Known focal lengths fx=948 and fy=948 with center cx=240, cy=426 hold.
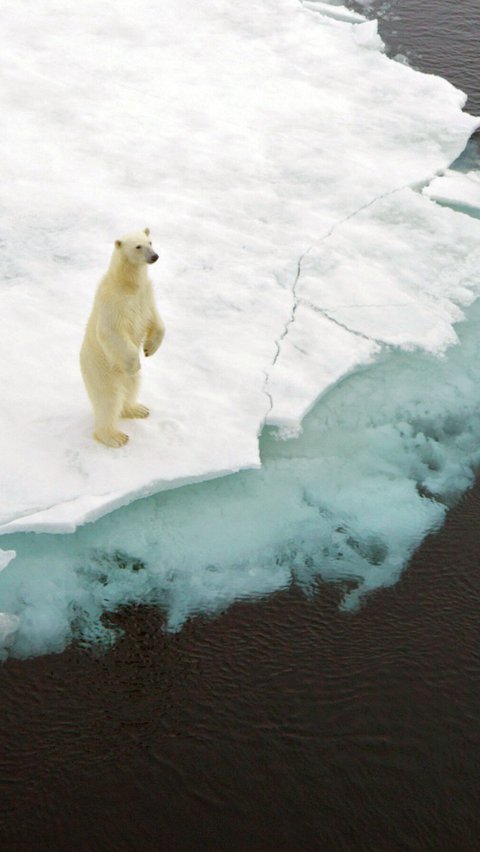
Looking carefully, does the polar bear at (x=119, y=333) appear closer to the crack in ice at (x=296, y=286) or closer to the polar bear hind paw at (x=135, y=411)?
the polar bear hind paw at (x=135, y=411)

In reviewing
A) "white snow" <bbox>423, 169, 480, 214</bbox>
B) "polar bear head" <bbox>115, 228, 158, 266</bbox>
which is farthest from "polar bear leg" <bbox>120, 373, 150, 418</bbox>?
"white snow" <bbox>423, 169, 480, 214</bbox>

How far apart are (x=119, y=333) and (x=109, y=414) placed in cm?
54

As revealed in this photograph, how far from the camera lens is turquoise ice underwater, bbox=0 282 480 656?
4.93 m

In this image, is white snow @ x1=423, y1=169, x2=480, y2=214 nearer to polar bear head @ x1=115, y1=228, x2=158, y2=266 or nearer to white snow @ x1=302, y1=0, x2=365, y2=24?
white snow @ x1=302, y1=0, x2=365, y2=24

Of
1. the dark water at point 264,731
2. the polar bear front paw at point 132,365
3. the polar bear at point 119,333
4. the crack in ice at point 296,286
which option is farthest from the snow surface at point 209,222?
the dark water at point 264,731

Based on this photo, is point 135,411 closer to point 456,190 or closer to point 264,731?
point 264,731

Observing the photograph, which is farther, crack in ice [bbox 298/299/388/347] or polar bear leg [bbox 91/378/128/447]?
crack in ice [bbox 298/299/388/347]

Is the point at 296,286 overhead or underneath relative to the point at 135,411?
overhead

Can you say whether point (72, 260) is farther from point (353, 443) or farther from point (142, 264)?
point (353, 443)

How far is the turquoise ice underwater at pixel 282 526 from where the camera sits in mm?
4934

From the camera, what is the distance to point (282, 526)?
5328 millimetres

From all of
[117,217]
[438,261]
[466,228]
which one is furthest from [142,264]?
[466,228]

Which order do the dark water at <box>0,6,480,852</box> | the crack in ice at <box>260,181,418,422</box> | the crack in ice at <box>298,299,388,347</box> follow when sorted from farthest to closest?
the crack in ice at <box>298,299,388,347</box>
the crack in ice at <box>260,181,418,422</box>
the dark water at <box>0,6,480,852</box>

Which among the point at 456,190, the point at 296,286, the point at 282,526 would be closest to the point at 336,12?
the point at 456,190
